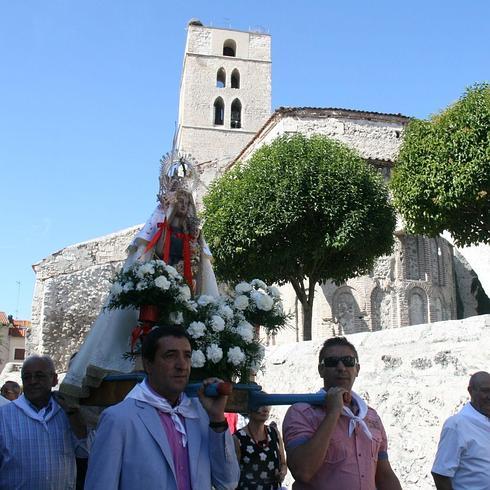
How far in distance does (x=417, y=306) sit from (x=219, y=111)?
2681 cm

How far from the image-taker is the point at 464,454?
15.2 ft

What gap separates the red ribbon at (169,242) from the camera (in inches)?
236

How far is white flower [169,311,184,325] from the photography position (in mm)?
4953

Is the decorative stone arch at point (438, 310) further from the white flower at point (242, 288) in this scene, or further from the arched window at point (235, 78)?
the arched window at point (235, 78)

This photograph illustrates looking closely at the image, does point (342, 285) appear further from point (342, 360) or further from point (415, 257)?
point (342, 360)

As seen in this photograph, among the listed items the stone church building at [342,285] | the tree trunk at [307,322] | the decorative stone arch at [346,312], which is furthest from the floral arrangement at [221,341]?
the decorative stone arch at [346,312]

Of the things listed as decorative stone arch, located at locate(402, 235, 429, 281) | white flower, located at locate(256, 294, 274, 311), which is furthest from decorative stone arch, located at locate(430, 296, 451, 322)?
white flower, located at locate(256, 294, 274, 311)

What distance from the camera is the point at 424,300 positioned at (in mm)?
27156

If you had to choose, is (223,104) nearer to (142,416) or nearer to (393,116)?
(393,116)

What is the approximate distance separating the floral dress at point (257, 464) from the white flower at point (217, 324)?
3.58 feet

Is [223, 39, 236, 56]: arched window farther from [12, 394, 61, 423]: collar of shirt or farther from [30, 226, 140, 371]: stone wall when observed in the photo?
[12, 394, 61, 423]: collar of shirt

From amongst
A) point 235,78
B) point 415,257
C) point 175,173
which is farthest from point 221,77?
point 175,173

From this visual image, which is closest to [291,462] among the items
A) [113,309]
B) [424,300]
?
[113,309]

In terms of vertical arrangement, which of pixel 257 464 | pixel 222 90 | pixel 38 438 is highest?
pixel 222 90
